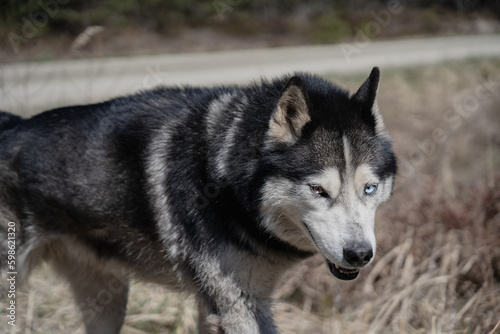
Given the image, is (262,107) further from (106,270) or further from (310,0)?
(310,0)

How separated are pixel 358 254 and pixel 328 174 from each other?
1.50 ft

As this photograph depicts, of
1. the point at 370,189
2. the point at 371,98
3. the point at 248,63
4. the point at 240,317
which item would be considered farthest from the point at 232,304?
the point at 248,63

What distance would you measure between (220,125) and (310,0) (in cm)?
1956

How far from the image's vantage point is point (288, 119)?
324 cm

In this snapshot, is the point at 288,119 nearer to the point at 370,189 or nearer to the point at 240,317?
the point at 370,189

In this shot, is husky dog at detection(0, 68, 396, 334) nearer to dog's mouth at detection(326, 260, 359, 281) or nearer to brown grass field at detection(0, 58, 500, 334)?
dog's mouth at detection(326, 260, 359, 281)

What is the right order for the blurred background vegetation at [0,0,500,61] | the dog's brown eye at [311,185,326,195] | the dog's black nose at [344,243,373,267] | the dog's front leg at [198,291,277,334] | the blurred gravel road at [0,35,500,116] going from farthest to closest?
the blurred background vegetation at [0,0,500,61] < the blurred gravel road at [0,35,500,116] < the dog's front leg at [198,291,277,334] < the dog's brown eye at [311,185,326,195] < the dog's black nose at [344,243,373,267]

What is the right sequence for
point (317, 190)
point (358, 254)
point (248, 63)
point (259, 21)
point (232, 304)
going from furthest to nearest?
point (259, 21)
point (248, 63)
point (232, 304)
point (317, 190)
point (358, 254)

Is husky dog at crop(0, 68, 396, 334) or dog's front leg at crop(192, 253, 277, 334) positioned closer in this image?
husky dog at crop(0, 68, 396, 334)

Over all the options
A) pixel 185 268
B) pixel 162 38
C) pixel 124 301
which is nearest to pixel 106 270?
pixel 124 301

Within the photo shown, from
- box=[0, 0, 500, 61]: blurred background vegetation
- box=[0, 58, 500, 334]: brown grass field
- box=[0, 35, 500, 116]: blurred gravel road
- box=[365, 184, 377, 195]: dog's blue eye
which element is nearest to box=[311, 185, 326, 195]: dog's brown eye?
box=[365, 184, 377, 195]: dog's blue eye

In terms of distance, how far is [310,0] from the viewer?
2195cm

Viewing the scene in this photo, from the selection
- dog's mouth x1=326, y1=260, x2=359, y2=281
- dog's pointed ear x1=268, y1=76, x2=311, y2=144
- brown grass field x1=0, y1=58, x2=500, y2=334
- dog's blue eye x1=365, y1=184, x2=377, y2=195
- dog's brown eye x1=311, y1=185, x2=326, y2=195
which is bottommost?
brown grass field x1=0, y1=58, x2=500, y2=334

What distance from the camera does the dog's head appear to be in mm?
3037
